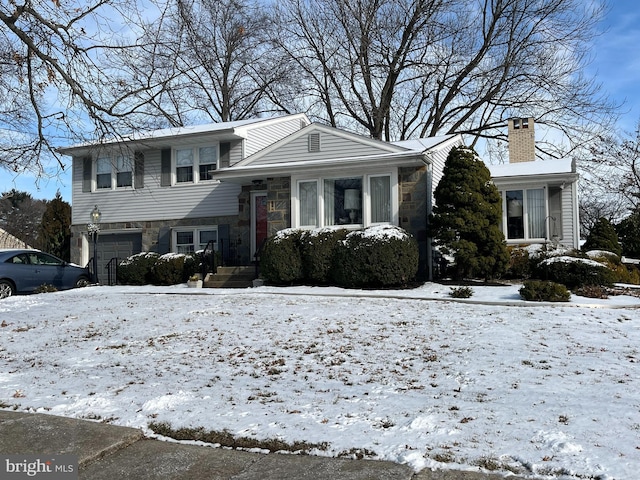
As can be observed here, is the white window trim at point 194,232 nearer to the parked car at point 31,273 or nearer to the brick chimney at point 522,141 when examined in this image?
the parked car at point 31,273

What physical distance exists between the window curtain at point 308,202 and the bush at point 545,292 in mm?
6191

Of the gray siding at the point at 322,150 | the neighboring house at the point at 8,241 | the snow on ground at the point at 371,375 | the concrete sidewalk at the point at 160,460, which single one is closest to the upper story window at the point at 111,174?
the gray siding at the point at 322,150

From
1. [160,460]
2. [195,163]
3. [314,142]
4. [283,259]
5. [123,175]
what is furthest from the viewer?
[123,175]

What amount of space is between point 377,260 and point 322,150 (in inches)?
167

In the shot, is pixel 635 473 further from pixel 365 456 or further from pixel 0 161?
pixel 0 161

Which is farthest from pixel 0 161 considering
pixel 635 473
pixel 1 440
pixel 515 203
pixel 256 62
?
pixel 256 62

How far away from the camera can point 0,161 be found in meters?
9.32

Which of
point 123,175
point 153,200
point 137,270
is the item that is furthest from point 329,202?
point 123,175

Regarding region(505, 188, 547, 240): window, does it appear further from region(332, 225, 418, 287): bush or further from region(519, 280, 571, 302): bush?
region(519, 280, 571, 302): bush

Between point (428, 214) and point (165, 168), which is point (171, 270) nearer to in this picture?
point (165, 168)

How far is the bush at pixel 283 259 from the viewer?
1350 cm

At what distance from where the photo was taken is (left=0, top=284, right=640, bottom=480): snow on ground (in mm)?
3992

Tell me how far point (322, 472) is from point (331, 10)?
24474 mm

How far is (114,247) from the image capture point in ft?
64.2
